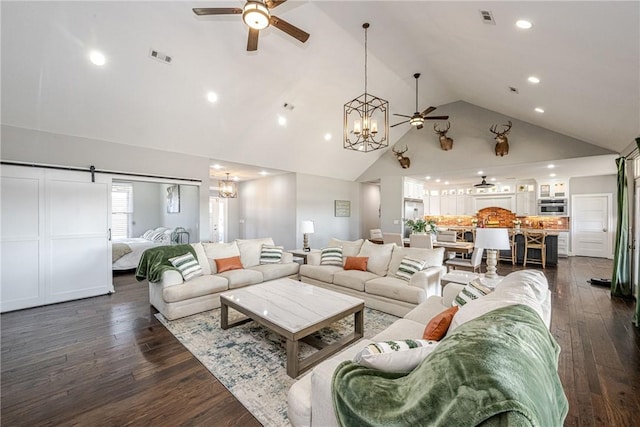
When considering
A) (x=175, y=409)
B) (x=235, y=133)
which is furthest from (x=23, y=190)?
(x=175, y=409)

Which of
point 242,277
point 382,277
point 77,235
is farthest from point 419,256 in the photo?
point 77,235

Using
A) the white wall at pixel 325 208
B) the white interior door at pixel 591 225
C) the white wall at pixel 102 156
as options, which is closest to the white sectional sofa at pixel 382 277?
the white wall at pixel 325 208

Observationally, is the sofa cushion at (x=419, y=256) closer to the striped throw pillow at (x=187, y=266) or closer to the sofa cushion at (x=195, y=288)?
the sofa cushion at (x=195, y=288)

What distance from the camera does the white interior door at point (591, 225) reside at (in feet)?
26.2

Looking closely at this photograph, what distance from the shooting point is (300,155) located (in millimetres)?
6910

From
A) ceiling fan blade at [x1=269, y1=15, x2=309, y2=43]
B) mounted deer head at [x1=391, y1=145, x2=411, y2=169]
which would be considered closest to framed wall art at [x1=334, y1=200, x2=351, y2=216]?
mounted deer head at [x1=391, y1=145, x2=411, y2=169]

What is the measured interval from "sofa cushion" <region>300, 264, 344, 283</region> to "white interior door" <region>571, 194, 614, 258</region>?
8799 millimetres

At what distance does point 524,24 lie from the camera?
2482 mm

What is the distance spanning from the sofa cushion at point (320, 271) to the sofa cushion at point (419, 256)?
35.0 inches

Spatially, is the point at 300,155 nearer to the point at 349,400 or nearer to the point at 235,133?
the point at 235,133

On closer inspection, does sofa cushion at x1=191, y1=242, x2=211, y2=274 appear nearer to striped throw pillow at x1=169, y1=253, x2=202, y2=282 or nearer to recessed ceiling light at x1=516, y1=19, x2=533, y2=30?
striped throw pillow at x1=169, y1=253, x2=202, y2=282

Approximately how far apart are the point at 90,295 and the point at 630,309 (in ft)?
27.5

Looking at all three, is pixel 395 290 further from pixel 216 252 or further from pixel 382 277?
pixel 216 252

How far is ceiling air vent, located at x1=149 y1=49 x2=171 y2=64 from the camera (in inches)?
143
